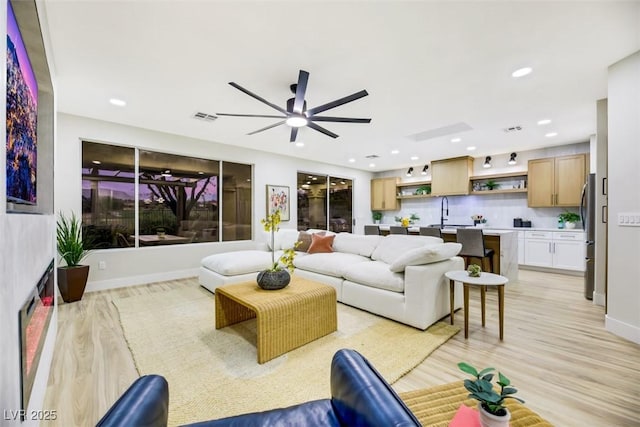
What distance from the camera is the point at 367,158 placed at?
6980 millimetres

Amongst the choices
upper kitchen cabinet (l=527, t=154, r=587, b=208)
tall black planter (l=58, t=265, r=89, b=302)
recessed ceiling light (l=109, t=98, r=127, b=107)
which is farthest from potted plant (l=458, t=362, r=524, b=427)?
upper kitchen cabinet (l=527, t=154, r=587, b=208)

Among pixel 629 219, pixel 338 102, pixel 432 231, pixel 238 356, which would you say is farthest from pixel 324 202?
pixel 629 219

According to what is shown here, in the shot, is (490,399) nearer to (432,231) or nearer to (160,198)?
(432,231)

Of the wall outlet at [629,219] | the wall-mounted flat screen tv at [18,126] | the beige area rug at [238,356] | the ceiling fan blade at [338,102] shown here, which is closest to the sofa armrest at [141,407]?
the beige area rug at [238,356]

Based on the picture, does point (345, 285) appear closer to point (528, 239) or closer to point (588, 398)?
point (588, 398)

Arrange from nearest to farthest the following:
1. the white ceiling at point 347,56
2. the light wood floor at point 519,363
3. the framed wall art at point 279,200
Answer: the light wood floor at point 519,363, the white ceiling at point 347,56, the framed wall art at point 279,200

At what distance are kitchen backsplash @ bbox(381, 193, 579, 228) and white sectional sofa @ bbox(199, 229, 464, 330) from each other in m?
4.01

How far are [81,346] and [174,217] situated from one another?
287 cm

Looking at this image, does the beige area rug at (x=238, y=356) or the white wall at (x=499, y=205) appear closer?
the beige area rug at (x=238, y=356)

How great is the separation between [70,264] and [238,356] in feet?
9.95

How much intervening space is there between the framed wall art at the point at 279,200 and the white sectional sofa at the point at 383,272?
2.10m

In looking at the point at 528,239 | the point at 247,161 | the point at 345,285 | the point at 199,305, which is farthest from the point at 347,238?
the point at 528,239

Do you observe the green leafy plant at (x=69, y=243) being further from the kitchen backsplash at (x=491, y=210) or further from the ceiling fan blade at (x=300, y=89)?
the kitchen backsplash at (x=491, y=210)

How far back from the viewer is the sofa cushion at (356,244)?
4.17 m
